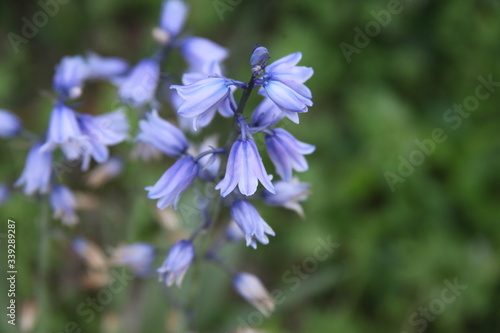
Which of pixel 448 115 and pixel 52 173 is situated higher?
pixel 448 115

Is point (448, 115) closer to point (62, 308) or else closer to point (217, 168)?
point (217, 168)

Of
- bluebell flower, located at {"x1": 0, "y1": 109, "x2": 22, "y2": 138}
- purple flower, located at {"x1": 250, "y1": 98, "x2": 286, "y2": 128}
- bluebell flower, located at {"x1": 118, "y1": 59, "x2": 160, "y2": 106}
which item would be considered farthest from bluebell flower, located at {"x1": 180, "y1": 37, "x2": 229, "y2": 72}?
bluebell flower, located at {"x1": 0, "y1": 109, "x2": 22, "y2": 138}

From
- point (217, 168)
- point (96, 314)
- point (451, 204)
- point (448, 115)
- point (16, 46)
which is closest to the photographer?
point (217, 168)

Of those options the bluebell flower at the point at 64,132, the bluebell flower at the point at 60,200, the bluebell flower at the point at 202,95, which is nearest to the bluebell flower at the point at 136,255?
the bluebell flower at the point at 60,200

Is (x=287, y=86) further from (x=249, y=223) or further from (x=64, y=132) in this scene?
(x=64, y=132)

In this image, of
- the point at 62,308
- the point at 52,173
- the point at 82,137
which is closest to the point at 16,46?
the point at 62,308

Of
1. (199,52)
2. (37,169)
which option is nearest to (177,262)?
(37,169)

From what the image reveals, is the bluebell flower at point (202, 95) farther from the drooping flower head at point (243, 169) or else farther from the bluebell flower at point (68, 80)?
the bluebell flower at point (68, 80)

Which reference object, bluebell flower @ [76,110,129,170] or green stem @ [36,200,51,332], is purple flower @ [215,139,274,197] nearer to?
bluebell flower @ [76,110,129,170]

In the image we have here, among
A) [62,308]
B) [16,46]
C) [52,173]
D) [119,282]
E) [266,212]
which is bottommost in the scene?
[62,308]
